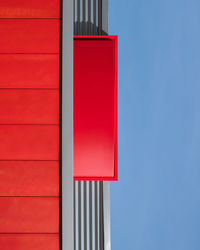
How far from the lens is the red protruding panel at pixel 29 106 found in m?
1.04

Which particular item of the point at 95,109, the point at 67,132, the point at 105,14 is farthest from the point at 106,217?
the point at 105,14

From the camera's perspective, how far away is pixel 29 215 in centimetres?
101

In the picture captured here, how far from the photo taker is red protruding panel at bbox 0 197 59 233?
1.01m

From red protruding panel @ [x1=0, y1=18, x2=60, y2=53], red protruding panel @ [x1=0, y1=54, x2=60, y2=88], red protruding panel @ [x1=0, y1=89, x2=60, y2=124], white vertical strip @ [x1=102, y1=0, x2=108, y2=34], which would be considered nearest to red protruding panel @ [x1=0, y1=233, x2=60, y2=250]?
red protruding panel @ [x1=0, y1=89, x2=60, y2=124]

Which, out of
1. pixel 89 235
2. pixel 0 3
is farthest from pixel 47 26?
pixel 89 235

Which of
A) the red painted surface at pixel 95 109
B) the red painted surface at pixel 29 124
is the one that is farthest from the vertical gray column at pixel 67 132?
the red painted surface at pixel 95 109

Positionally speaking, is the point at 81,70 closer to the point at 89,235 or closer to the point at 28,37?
the point at 28,37

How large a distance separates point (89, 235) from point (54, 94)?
142cm

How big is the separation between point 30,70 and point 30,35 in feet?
0.56

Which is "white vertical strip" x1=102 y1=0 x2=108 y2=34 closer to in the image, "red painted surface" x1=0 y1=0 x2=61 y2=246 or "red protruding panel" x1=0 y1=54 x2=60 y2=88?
"red painted surface" x1=0 y1=0 x2=61 y2=246

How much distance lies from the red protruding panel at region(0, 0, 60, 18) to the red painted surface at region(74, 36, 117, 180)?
552 millimetres

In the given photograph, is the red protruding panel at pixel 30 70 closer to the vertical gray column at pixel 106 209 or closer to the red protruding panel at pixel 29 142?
the red protruding panel at pixel 29 142

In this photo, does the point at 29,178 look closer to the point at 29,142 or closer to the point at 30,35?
the point at 29,142

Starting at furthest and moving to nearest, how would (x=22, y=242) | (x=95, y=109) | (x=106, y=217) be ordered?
(x=106, y=217), (x=95, y=109), (x=22, y=242)
